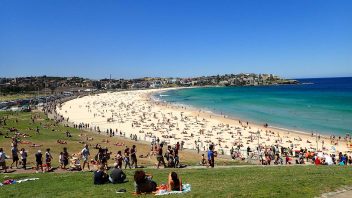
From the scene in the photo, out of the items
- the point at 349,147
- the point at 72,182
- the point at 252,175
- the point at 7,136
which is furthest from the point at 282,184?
the point at 7,136

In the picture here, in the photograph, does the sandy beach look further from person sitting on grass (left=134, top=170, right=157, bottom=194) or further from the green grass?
person sitting on grass (left=134, top=170, right=157, bottom=194)

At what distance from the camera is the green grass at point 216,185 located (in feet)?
31.4

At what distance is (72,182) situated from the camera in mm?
13133

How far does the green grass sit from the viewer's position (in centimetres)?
957

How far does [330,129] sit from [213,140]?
1657 cm

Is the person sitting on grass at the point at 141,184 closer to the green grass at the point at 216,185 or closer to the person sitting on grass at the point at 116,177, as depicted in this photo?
the green grass at the point at 216,185

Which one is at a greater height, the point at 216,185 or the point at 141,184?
the point at 141,184

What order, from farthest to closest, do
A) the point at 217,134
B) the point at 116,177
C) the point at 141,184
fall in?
the point at 217,134 < the point at 116,177 < the point at 141,184

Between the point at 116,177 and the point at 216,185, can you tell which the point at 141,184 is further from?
the point at 216,185

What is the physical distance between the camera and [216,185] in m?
11.2

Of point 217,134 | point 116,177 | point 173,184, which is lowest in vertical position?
point 217,134

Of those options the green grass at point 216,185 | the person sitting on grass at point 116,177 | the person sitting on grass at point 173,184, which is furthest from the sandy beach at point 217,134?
the person sitting on grass at point 173,184

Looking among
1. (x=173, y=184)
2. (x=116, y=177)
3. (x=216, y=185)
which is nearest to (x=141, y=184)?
(x=173, y=184)

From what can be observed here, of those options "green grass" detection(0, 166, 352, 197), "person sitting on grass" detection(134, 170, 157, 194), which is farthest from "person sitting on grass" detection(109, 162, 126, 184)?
"person sitting on grass" detection(134, 170, 157, 194)
